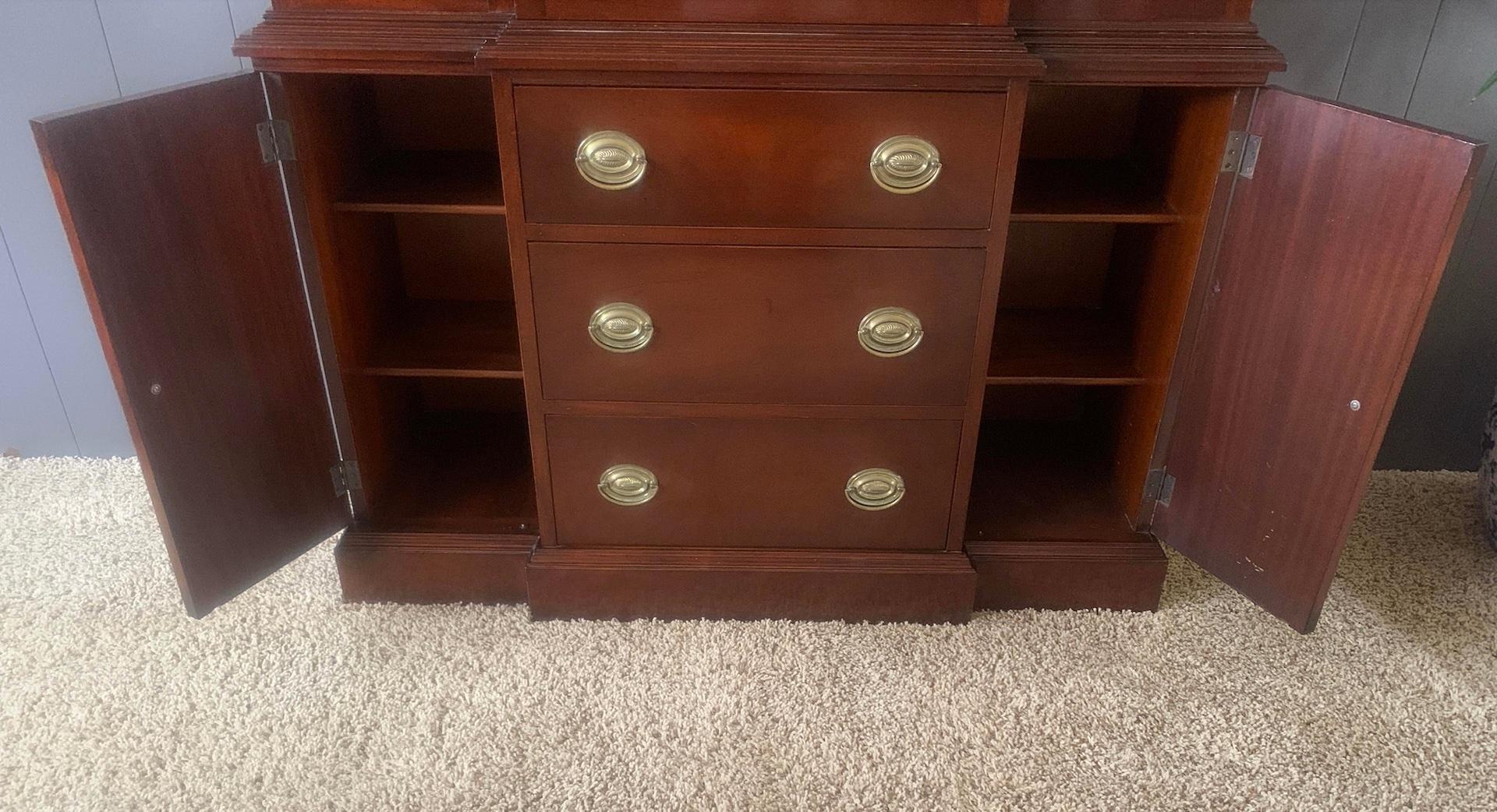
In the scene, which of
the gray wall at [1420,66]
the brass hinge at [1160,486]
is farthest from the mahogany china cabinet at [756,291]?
the gray wall at [1420,66]

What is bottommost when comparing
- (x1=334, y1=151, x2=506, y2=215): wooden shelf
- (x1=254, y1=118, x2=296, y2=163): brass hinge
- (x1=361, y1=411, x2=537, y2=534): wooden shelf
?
(x1=361, y1=411, x2=537, y2=534): wooden shelf

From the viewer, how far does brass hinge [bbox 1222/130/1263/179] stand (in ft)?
3.76

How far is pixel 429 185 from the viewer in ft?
4.29

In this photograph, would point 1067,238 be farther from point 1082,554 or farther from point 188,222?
point 188,222

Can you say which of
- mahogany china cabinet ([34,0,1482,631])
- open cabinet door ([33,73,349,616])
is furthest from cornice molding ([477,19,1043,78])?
open cabinet door ([33,73,349,616])

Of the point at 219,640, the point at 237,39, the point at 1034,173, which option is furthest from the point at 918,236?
the point at 219,640

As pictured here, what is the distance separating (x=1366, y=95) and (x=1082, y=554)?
0.84 m

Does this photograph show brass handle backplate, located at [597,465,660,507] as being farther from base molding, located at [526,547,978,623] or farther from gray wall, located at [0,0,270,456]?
gray wall, located at [0,0,270,456]

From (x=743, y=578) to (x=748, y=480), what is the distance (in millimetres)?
154

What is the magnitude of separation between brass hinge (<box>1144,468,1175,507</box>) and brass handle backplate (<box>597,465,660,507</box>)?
0.72 metres

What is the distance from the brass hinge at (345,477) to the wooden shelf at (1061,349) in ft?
3.04

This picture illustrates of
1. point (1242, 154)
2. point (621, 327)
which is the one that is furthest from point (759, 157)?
point (1242, 154)

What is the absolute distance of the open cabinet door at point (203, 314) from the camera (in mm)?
979

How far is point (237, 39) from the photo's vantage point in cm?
111
